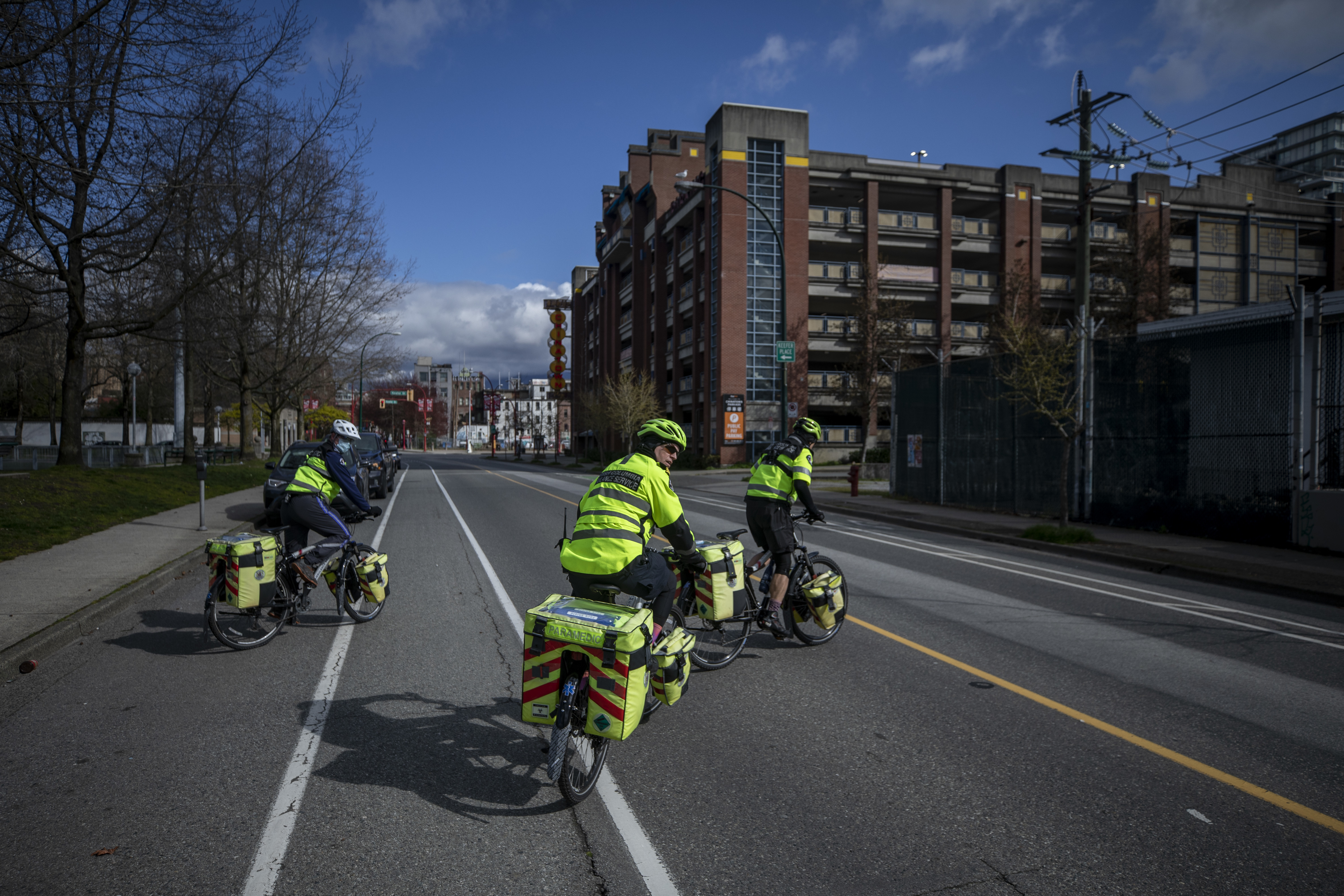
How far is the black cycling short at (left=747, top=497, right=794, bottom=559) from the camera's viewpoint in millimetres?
6184

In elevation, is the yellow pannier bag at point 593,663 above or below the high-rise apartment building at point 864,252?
below

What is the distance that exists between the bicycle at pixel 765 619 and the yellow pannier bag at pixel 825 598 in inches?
0.8

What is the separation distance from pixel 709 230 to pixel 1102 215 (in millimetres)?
26501

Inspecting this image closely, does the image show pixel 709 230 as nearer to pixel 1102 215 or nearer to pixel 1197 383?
pixel 1102 215

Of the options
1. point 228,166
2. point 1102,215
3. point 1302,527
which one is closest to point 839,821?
point 1302,527

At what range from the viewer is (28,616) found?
6.88 metres

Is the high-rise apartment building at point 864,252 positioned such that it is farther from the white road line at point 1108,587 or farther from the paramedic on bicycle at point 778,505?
the paramedic on bicycle at point 778,505

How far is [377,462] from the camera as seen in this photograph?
21891 mm

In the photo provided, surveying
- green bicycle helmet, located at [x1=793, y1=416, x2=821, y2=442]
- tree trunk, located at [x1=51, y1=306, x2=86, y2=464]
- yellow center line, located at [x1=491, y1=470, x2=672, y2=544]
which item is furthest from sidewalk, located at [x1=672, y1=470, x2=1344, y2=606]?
tree trunk, located at [x1=51, y1=306, x2=86, y2=464]

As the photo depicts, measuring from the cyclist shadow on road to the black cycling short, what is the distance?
7.49ft

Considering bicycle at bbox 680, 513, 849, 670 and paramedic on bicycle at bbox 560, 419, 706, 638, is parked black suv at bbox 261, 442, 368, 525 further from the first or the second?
paramedic on bicycle at bbox 560, 419, 706, 638

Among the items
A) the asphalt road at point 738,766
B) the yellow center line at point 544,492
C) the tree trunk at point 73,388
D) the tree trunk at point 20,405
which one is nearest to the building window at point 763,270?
the yellow center line at point 544,492

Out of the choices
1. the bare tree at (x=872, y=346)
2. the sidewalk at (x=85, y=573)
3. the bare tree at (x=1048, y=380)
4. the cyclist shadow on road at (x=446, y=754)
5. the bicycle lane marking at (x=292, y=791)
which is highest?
the bare tree at (x=872, y=346)

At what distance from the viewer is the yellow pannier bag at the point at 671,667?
4266 millimetres
